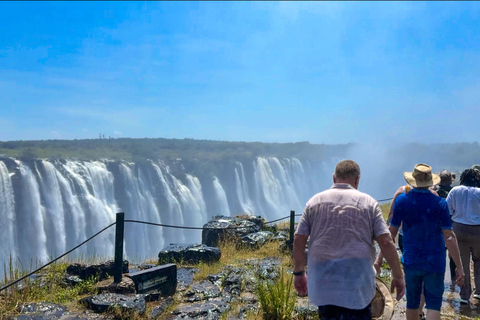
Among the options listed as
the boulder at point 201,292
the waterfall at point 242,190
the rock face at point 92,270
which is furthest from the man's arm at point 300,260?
the waterfall at point 242,190

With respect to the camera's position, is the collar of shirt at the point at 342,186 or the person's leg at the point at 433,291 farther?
the person's leg at the point at 433,291

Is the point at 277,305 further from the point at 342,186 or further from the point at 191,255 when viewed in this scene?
the point at 191,255

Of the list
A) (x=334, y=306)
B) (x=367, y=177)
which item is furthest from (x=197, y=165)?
(x=367, y=177)

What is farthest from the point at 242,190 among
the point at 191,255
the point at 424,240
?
the point at 424,240

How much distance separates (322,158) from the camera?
65750mm

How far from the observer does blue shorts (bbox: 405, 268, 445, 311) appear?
9.90 ft

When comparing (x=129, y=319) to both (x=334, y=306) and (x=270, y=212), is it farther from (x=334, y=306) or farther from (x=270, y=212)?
(x=270, y=212)

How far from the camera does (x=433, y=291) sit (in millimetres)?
3033

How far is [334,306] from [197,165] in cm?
3692

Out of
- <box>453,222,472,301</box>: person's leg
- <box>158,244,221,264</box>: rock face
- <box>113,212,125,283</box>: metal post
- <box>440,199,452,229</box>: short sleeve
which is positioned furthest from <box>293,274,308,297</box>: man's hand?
<box>158,244,221,264</box>: rock face

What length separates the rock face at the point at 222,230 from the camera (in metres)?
8.49

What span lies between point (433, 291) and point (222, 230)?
19.4ft

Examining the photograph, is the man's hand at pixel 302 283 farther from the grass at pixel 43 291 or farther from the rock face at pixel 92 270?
the rock face at pixel 92 270

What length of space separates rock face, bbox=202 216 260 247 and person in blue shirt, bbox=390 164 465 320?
18.5 ft
